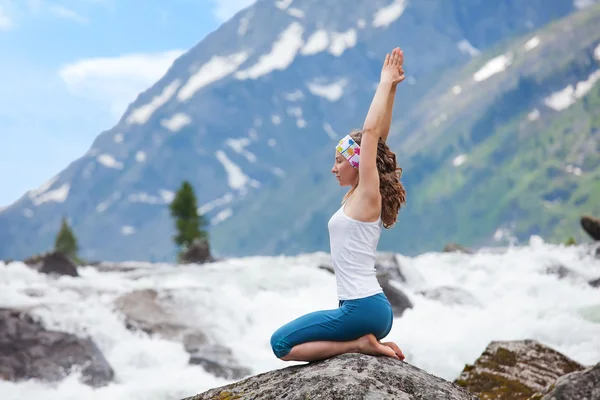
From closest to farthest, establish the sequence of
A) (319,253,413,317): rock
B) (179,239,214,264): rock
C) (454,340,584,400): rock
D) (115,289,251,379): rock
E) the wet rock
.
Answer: (454,340,584,400): rock
(115,289,251,379): rock
(319,253,413,317): rock
the wet rock
(179,239,214,264): rock

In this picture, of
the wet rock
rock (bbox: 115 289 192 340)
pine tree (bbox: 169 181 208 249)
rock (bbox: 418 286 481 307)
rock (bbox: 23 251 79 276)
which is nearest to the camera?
rock (bbox: 115 289 192 340)

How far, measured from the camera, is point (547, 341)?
68.0 ft

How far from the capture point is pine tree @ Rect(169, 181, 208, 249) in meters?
103

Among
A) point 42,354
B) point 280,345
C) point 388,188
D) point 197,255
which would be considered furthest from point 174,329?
point 197,255

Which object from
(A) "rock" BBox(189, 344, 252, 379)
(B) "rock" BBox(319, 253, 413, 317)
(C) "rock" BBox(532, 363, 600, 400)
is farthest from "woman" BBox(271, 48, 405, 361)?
(B) "rock" BBox(319, 253, 413, 317)

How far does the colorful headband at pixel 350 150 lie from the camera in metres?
7.79

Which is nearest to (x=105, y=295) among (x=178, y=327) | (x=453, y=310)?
(x=178, y=327)

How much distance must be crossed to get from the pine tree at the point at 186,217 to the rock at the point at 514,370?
300ft

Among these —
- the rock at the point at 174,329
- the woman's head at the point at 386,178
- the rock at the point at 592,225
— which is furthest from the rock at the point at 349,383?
the rock at the point at 592,225

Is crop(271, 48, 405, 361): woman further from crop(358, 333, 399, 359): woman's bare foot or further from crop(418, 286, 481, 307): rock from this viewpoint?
crop(418, 286, 481, 307): rock

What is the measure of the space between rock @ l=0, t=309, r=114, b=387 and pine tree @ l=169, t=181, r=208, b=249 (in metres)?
82.1

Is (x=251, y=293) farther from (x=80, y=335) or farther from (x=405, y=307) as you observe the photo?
(x=80, y=335)

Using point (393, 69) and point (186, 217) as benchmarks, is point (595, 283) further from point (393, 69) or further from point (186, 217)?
point (186, 217)

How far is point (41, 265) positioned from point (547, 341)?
2175 cm
